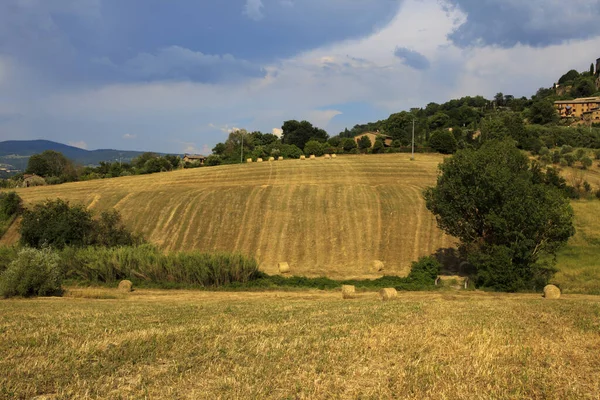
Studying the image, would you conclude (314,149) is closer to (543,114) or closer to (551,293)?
(551,293)

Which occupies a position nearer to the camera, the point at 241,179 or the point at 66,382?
the point at 66,382

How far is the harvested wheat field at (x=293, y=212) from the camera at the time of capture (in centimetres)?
3684

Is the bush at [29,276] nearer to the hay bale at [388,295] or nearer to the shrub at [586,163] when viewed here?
the hay bale at [388,295]

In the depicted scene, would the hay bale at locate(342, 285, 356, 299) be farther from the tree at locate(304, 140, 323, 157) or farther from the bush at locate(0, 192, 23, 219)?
the tree at locate(304, 140, 323, 157)

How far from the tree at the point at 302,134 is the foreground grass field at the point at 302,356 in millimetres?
125035

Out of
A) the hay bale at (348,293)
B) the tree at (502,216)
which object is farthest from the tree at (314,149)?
the hay bale at (348,293)

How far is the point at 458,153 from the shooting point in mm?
30047

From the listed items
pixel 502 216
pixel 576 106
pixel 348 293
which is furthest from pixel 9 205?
pixel 576 106

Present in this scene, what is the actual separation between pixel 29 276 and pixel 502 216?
2830cm

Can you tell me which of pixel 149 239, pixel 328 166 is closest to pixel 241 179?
pixel 328 166

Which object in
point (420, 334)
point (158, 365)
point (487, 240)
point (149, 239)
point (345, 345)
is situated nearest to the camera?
point (158, 365)

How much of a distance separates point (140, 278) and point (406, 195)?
3198cm

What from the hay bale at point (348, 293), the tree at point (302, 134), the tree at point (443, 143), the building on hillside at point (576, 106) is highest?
the building on hillside at point (576, 106)

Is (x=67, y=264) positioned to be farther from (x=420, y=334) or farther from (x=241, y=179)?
(x=241, y=179)
